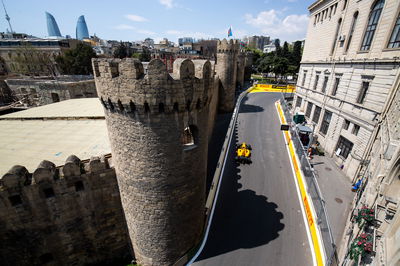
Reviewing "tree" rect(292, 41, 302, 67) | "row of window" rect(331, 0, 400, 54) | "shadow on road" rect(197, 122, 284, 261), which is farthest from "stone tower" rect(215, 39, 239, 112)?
"tree" rect(292, 41, 302, 67)

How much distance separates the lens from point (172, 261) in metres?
10.3

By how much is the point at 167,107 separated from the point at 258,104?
34469mm

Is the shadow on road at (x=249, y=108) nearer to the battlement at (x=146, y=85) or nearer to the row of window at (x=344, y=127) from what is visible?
the row of window at (x=344, y=127)

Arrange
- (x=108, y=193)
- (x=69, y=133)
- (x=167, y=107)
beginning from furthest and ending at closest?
(x=69, y=133), (x=108, y=193), (x=167, y=107)

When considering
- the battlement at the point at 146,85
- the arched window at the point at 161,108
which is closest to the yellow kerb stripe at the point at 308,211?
the battlement at the point at 146,85

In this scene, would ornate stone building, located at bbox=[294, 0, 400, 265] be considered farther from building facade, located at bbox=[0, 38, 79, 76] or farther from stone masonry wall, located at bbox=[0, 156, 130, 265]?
building facade, located at bbox=[0, 38, 79, 76]

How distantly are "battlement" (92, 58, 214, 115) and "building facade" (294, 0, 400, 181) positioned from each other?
17778mm

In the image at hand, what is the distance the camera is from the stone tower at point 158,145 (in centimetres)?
672

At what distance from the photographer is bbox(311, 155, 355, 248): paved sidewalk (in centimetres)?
1358

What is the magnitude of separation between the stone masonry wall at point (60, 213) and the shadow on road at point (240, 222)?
6.31 meters

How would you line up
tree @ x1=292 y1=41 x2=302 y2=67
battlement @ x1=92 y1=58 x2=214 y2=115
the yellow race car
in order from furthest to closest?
tree @ x1=292 y1=41 x2=302 y2=67
the yellow race car
battlement @ x1=92 y1=58 x2=214 y2=115

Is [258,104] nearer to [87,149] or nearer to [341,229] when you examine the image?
[341,229]


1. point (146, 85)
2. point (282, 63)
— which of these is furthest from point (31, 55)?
point (282, 63)

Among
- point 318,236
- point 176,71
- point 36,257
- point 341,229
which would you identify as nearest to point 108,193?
point 36,257
